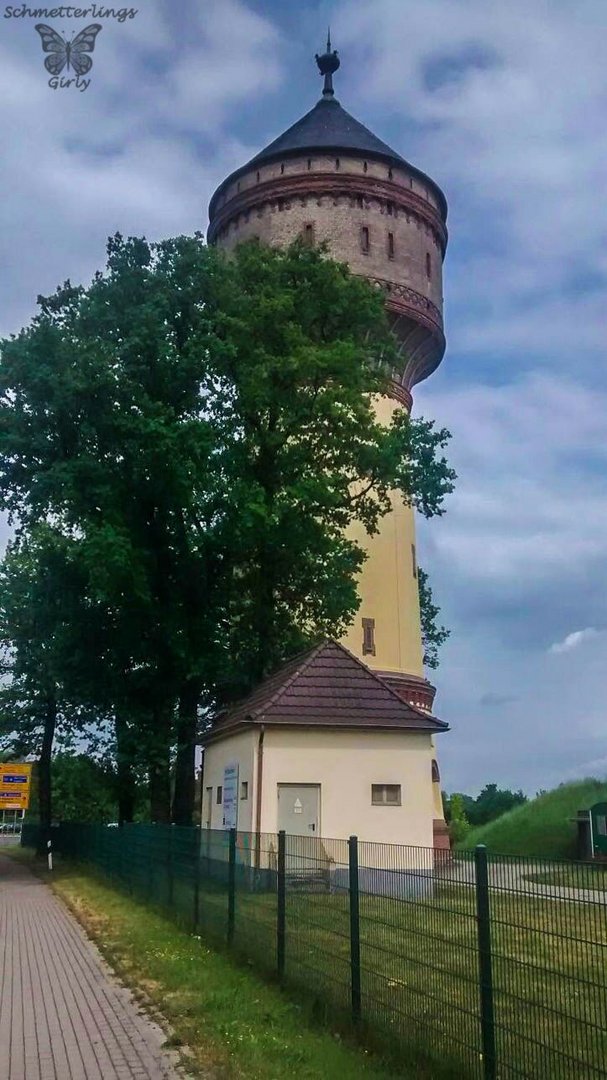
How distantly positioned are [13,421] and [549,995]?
78.5 feet

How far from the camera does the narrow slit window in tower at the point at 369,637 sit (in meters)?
35.2

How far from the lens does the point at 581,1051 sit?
5.25 m

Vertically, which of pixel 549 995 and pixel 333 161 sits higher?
pixel 333 161

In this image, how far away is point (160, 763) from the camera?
27531mm

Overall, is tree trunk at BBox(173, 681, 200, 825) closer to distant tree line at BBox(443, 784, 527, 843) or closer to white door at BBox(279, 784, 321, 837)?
white door at BBox(279, 784, 321, 837)

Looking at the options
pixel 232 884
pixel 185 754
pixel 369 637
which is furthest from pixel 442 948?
pixel 369 637

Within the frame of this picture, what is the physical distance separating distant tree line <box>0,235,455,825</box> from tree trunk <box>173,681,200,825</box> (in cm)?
5

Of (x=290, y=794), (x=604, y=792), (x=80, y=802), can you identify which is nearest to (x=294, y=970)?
(x=290, y=794)

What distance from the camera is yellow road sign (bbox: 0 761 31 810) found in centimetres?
5966

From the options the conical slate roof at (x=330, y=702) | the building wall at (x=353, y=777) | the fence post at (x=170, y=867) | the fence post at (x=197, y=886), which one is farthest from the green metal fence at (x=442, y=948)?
the conical slate roof at (x=330, y=702)

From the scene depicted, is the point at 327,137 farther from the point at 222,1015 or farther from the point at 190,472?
the point at 222,1015

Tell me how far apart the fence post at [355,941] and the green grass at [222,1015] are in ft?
0.92

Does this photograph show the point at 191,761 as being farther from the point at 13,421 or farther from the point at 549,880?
the point at 549,880

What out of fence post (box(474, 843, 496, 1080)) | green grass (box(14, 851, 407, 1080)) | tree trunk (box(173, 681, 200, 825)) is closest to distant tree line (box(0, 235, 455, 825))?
tree trunk (box(173, 681, 200, 825))
